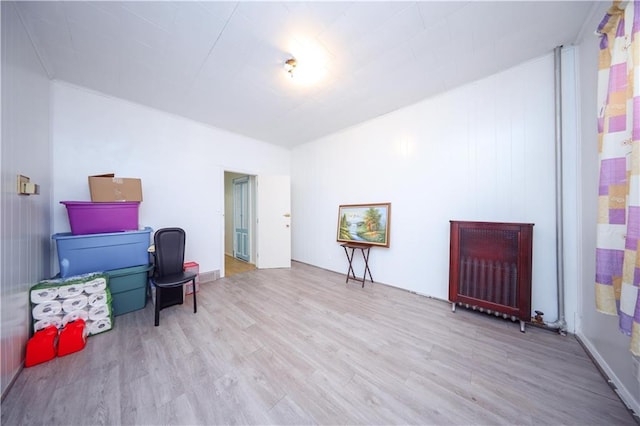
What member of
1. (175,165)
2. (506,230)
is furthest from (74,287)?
(506,230)

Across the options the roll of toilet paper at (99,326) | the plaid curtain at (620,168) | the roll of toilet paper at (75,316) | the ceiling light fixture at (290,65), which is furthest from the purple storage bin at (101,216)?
the plaid curtain at (620,168)

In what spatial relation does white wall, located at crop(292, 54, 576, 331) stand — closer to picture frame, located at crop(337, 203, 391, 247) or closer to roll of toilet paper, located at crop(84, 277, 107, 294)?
picture frame, located at crop(337, 203, 391, 247)

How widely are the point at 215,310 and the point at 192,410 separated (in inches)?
50.8

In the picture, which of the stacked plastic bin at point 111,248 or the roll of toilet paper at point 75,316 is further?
the stacked plastic bin at point 111,248

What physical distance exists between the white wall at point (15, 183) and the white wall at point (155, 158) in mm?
371

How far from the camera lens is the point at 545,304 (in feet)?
6.61

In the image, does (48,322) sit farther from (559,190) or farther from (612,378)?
(559,190)

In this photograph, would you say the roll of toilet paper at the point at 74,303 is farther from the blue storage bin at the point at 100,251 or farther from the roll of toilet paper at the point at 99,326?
the blue storage bin at the point at 100,251

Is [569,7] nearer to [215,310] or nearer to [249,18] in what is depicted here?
[249,18]

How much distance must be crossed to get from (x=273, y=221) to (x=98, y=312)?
8.83 ft

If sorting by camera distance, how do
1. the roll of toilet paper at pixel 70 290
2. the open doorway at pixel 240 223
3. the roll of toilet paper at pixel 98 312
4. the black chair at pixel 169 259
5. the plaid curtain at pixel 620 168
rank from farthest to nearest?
the open doorway at pixel 240 223 < the black chair at pixel 169 259 < the roll of toilet paper at pixel 98 312 < the roll of toilet paper at pixel 70 290 < the plaid curtain at pixel 620 168

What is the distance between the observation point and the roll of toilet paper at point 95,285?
1.90 m

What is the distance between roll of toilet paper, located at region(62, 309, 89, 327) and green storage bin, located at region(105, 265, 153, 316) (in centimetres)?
29

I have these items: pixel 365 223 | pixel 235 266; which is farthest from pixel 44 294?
pixel 365 223
